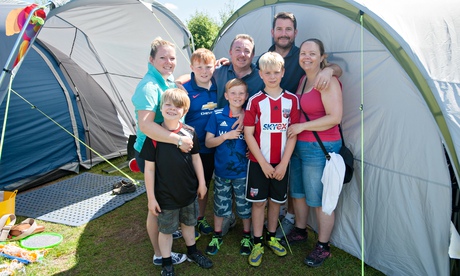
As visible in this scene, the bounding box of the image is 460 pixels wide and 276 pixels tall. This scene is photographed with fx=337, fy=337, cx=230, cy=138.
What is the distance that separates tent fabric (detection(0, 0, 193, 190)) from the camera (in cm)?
428

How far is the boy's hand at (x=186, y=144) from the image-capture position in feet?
7.79

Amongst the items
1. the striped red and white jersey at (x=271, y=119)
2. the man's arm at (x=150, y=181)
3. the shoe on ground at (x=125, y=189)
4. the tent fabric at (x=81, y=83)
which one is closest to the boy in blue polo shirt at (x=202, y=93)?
the striped red and white jersey at (x=271, y=119)

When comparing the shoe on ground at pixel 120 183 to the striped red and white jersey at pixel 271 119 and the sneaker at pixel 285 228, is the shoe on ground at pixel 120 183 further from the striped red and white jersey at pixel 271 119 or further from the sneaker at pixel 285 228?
the striped red and white jersey at pixel 271 119

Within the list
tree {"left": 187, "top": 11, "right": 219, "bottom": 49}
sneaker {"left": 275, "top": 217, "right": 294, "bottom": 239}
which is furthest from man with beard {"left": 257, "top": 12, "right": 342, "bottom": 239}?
tree {"left": 187, "top": 11, "right": 219, "bottom": 49}

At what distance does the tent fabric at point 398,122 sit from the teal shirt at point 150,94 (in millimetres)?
1462

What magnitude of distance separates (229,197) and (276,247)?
570 millimetres

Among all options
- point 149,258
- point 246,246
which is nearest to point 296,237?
point 246,246

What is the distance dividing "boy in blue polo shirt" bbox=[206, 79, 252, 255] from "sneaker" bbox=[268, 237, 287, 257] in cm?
18

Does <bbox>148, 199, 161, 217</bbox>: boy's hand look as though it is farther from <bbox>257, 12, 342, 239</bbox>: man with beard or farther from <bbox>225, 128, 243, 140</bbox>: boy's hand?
<bbox>257, 12, 342, 239</bbox>: man with beard

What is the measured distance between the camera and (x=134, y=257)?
287 centimetres

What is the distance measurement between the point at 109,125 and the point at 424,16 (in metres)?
4.48

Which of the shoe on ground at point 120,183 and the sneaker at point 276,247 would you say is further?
the shoe on ground at point 120,183

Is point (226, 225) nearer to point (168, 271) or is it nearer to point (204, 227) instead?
point (204, 227)

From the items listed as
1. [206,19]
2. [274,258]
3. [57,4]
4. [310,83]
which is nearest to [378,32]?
[310,83]
